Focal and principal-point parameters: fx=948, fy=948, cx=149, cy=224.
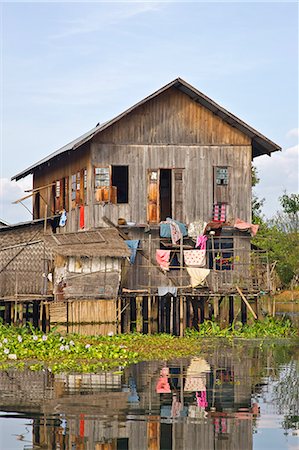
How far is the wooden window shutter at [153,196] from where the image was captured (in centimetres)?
3080

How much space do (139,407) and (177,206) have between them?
641 inches

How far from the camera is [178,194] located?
102 ft

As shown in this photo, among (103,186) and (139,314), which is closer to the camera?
(139,314)

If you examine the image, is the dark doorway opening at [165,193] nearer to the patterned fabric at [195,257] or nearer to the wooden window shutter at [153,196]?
the wooden window shutter at [153,196]

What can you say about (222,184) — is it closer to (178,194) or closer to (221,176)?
(221,176)

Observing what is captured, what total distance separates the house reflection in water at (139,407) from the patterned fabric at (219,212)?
33.6 ft

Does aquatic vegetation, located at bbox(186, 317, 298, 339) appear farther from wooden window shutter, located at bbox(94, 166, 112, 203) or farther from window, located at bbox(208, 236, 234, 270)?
wooden window shutter, located at bbox(94, 166, 112, 203)

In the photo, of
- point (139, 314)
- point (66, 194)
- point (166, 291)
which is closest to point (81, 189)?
point (66, 194)

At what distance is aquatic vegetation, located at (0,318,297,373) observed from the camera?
70.3 ft

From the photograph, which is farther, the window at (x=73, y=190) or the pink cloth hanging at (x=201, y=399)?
the window at (x=73, y=190)

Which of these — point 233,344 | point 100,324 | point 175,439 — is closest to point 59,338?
point 100,324

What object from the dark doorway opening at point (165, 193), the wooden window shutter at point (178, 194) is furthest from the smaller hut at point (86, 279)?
the dark doorway opening at point (165, 193)

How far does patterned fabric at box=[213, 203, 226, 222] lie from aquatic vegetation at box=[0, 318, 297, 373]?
364 cm

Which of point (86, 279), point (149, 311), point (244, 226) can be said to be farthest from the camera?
point (244, 226)
